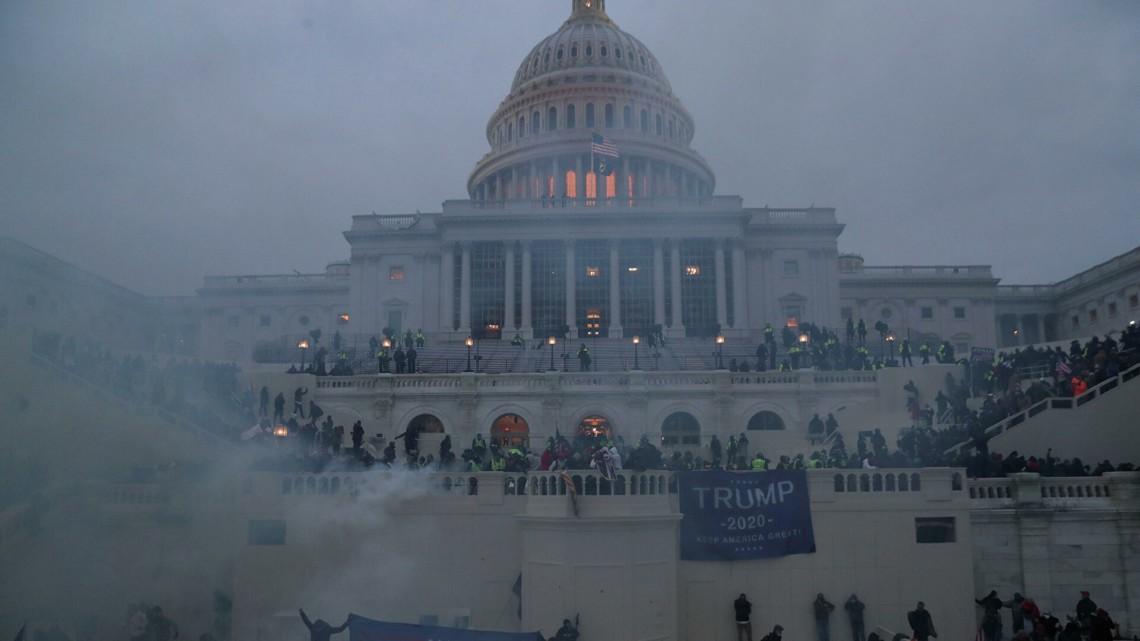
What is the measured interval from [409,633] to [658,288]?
169 ft

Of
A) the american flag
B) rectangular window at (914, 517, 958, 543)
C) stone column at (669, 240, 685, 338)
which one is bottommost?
rectangular window at (914, 517, 958, 543)

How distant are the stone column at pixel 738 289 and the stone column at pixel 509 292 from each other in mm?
15589

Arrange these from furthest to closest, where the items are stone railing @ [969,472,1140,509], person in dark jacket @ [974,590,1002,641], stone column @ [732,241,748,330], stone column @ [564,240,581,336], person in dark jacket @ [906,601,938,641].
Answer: stone column @ [732,241,748,330], stone column @ [564,240,581,336], stone railing @ [969,472,1140,509], person in dark jacket @ [974,590,1002,641], person in dark jacket @ [906,601,938,641]

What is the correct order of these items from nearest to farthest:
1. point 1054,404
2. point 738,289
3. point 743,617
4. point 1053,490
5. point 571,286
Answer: point 743,617
point 1053,490
point 1054,404
point 571,286
point 738,289

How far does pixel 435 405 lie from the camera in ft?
135

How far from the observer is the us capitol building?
20.8m

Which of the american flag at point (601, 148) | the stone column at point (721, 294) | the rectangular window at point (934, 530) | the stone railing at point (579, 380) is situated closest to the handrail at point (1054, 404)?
the rectangular window at point (934, 530)

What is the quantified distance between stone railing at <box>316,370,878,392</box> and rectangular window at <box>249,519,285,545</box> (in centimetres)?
1912

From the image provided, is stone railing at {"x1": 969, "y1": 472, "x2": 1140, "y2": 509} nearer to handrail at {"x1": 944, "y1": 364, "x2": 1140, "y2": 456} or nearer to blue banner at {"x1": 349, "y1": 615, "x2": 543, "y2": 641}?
handrail at {"x1": 944, "y1": 364, "x2": 1140, "y2": 456}

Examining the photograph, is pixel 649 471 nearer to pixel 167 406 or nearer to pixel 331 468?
pixel 331 468

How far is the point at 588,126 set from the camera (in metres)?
93.5

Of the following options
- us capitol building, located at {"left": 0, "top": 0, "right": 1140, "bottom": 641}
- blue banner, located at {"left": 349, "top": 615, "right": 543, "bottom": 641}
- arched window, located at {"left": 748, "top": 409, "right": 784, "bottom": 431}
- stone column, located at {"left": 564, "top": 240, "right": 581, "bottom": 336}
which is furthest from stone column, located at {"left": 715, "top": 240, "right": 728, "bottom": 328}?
blue banner, located at {"left": 349, "top": 615, "right": 543, "bottom": 641}

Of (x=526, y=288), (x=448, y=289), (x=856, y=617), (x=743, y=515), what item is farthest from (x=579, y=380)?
(x=448, y=289)

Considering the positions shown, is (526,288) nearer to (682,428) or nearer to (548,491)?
(682,428)
